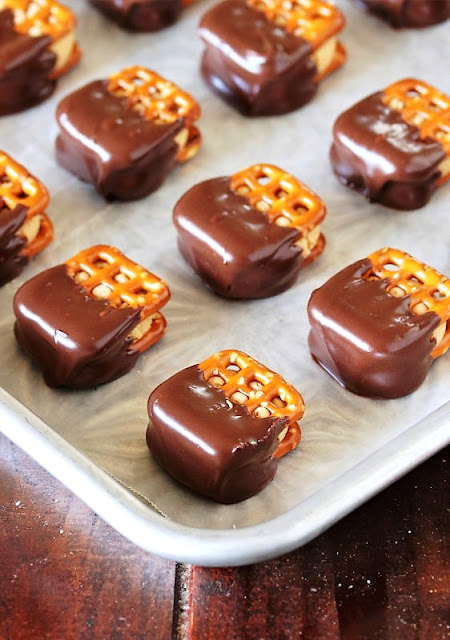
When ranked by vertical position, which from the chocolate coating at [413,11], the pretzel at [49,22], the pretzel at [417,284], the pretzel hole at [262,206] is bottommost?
the pretzel hole at [262,206]

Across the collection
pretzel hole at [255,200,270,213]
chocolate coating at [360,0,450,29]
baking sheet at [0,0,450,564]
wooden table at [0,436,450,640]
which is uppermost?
chocolate coating at [360,0,450,29]

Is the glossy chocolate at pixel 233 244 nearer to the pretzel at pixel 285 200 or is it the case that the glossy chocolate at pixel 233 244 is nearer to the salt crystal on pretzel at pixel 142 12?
the pretzel at pixel 285 200

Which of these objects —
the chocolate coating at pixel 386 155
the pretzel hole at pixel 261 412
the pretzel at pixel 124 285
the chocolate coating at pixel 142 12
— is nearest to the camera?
the pretzel hole at pixel 261 412

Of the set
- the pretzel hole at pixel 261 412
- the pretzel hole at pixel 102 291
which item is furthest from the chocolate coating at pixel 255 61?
the pretzel hole at pixel 261 412

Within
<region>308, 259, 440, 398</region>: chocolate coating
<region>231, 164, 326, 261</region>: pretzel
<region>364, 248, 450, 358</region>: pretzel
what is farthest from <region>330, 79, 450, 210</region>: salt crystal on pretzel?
<region>308, 259, 440, 398</region>: chocolate coating

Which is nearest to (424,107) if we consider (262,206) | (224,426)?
(262,206)

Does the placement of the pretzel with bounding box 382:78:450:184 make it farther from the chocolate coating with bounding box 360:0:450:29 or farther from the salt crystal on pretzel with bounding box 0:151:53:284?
the salt crystal on pretzel with bounding box 0:151:53:284

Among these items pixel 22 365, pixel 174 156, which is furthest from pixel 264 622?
pixel 174 156
